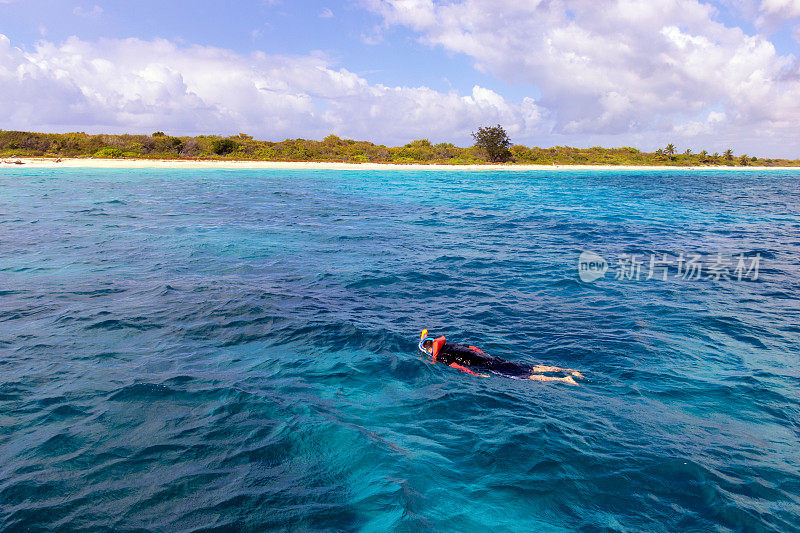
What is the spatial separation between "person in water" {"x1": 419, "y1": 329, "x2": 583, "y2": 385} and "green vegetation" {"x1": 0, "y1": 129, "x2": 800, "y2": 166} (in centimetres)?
7231

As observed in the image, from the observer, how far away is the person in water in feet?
26.5

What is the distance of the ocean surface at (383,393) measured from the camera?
5.12 m

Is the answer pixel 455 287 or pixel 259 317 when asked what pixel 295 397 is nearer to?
pixel 259 317

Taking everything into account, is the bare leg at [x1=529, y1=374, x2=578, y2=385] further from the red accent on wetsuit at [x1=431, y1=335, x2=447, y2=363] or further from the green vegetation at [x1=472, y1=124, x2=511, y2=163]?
the green vegetation at [x1=472, y1=124, x2=511, y2=163]

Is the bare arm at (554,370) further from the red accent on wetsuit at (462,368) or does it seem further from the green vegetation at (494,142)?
the green vegetation at (494,142)

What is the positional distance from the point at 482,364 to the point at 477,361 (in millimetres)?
105

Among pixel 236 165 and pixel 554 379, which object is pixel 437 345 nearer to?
pixel 554 379

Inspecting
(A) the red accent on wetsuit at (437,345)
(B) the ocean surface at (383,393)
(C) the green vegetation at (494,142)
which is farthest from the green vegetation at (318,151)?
(A) the red accent on wetsuit at (437,345)

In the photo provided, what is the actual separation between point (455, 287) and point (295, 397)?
7.13 m

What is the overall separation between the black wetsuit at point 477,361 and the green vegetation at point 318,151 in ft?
237

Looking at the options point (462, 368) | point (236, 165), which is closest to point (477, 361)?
point (462, 368)

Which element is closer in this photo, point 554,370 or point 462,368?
point 554,370

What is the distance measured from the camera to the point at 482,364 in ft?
27.2

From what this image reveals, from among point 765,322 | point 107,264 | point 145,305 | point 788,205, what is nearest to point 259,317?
point 145,305
